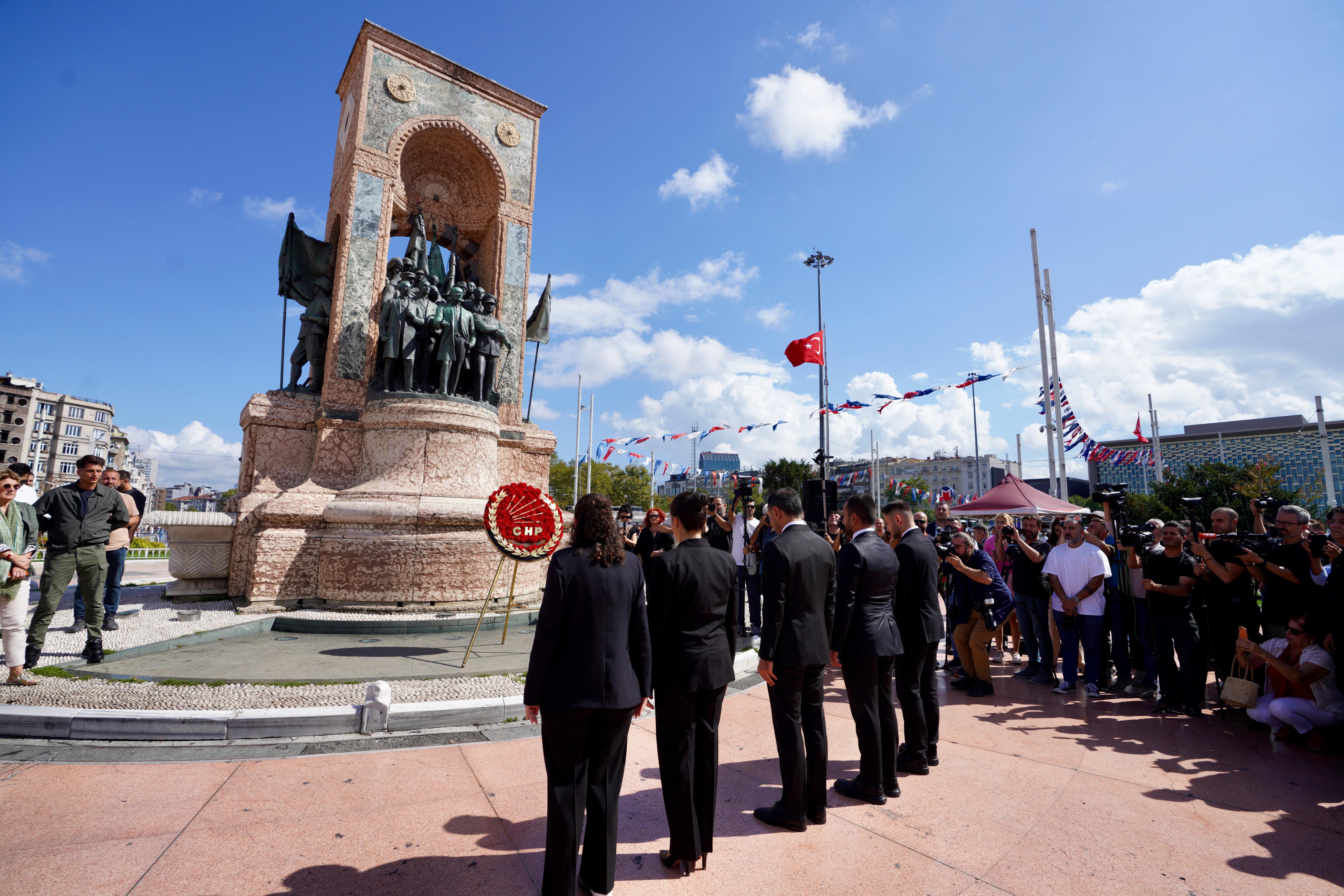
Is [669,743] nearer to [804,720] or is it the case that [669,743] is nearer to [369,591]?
[804,720]

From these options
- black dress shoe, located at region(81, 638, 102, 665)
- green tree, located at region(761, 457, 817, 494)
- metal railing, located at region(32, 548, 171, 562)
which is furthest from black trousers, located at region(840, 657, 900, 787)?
green tree, located at region(761, 457, 817, 494)

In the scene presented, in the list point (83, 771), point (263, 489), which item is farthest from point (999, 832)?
point (263, 489)

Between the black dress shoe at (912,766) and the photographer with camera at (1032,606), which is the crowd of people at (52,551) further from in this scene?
the photographer with camera at (1032,606)

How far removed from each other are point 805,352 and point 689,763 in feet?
47.7

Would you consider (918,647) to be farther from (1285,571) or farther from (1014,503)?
(1014,503)

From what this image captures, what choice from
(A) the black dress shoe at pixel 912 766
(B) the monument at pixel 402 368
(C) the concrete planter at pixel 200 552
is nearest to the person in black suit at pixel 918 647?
(A) the black dress shoe at pixel 912 766

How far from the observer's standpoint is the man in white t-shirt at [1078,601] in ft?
20.1

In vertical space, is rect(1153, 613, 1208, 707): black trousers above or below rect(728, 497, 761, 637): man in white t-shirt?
below

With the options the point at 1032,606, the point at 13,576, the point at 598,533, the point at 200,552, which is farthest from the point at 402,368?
the point at 1032,606

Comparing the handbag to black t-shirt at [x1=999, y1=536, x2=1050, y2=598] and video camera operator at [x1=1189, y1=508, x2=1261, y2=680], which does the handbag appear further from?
black t-shirt at [x1=999, y1=536, x2=1050, y2=598]

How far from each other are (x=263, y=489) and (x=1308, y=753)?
12108mm

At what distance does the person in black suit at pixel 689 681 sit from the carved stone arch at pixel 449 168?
10.8 meters

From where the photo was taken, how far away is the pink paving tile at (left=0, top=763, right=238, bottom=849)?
3.00 m

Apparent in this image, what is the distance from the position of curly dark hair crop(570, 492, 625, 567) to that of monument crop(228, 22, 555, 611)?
644cm
